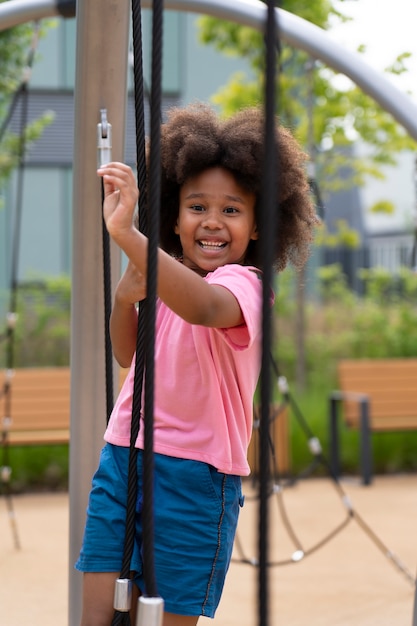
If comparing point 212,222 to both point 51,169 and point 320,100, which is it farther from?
point 51,169

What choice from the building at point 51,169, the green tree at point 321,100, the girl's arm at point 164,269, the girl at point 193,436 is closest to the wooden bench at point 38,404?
the green tree at point 321,100

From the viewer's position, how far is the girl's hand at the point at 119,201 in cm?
166

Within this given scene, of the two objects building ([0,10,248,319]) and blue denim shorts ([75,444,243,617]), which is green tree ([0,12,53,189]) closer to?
building ([0,10,248,319])

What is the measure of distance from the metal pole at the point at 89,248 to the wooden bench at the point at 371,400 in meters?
4.39

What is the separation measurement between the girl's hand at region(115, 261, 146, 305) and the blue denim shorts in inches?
12.3

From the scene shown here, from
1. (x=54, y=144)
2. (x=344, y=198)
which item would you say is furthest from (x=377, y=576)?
(x=344, y=198)

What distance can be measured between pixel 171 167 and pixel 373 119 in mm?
7045

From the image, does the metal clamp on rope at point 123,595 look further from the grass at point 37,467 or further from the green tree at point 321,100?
the green tree at point 321,100

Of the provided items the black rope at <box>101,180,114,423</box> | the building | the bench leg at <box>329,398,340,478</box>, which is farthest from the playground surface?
the building

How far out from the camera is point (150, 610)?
150 cm

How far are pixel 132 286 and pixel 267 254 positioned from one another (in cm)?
83

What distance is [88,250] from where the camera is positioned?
2.72 metres

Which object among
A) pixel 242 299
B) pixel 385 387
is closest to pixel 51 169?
pixel 385 387

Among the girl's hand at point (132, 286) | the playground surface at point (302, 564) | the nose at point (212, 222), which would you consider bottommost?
the playground surface at point (302, 564)
